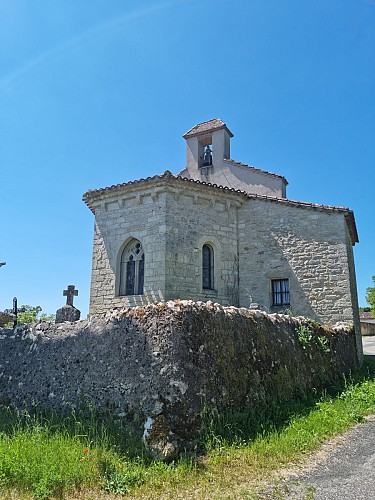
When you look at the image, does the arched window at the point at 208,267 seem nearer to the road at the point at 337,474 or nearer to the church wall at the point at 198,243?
the church wall at the point at 198,243

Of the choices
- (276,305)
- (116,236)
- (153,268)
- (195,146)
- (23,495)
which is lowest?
(23,495)

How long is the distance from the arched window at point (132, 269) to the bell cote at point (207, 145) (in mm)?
5618

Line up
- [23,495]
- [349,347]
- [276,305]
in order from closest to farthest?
1. [23,495]
2. [349,347]
3. [276,305]

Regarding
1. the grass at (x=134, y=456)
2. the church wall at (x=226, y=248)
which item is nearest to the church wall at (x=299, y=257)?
the church wall at (x=226, y=248)

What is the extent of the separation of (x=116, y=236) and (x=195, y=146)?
624cm

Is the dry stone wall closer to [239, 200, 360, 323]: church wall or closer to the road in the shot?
the road

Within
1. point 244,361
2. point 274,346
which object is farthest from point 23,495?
point 274,346

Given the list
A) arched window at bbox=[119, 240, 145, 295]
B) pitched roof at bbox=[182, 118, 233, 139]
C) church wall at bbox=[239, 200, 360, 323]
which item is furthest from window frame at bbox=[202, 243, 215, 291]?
pitched roof at bbox=[182, 118, 233, 139]

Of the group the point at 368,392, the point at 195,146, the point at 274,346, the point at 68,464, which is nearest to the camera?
the point at 68,464

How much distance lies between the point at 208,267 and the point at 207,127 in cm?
718

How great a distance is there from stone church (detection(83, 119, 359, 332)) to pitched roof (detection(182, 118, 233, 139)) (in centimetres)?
455

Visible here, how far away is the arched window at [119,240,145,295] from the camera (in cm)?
1220

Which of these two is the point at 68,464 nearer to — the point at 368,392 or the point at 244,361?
the point at 244,361

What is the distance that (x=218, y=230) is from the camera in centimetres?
1280
